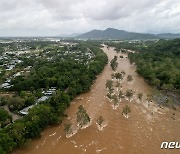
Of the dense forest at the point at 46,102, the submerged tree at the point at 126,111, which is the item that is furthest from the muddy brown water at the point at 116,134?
the dense forest at the point at 46,102

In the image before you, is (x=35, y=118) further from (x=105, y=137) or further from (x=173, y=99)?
(x=173, y=99)

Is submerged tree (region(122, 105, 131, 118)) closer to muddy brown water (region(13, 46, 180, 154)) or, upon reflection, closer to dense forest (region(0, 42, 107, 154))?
muddy brown water (region(13, 46, 180, 154))

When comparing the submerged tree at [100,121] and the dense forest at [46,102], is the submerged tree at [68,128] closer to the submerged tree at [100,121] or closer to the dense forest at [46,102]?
the dense forest at [46,102]

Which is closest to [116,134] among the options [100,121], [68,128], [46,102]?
[100,121]

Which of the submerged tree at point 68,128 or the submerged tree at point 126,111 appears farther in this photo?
the submerged tree at point 126,111

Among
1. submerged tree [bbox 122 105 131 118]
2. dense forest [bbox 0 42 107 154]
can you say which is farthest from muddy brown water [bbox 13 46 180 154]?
dense forest [bbox 0 42 107 154]
